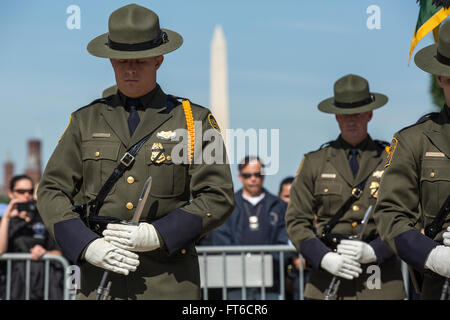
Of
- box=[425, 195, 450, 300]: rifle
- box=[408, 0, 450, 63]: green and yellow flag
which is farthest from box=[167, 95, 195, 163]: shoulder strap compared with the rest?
box=[408, 0, 450, 63]: green and yellow flag

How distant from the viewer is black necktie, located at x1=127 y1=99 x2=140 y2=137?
5656 mm

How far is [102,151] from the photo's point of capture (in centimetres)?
556

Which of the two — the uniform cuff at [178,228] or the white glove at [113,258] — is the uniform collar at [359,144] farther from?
the white glove at [113,258]

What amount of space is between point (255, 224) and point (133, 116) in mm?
5430

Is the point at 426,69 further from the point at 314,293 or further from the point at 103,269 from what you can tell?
the point at 314,293

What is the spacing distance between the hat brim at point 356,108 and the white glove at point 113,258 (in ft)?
11.8

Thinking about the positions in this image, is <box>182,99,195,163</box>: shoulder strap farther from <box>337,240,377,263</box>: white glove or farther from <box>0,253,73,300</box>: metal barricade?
<box>0,253,73,300</box>: metal barricade

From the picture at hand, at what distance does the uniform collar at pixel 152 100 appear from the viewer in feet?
18.6

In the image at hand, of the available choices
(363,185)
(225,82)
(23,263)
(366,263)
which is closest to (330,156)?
(363,185)

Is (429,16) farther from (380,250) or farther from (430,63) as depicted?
(430,63)

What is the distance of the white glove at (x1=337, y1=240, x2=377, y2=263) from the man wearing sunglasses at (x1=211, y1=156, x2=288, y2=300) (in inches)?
123

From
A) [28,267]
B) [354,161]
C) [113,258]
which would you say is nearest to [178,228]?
[113,258]

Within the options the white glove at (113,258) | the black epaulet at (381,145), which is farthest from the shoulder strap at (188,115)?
the black epaulet at (381,145)

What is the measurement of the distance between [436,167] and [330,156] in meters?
3.00
